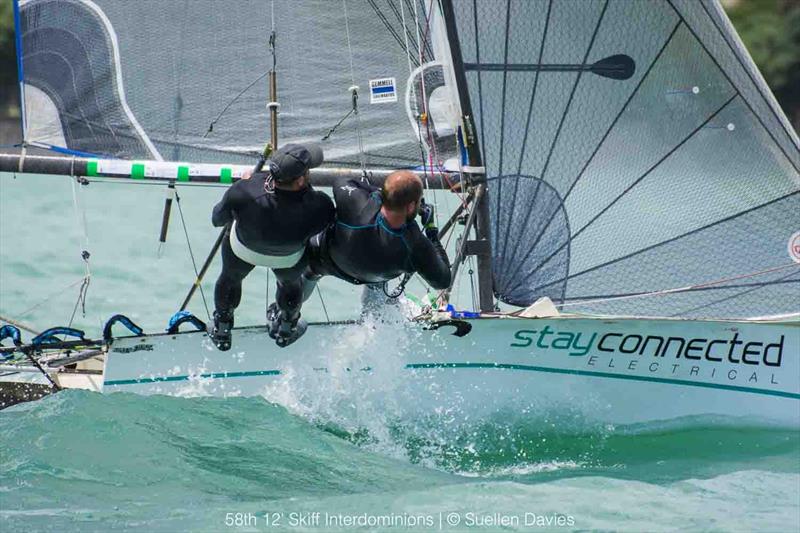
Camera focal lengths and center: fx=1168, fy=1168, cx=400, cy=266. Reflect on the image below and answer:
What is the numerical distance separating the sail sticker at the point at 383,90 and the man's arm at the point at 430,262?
4.43 ft

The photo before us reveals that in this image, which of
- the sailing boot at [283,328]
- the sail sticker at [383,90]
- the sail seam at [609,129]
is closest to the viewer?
the sailing boot at [283,328]

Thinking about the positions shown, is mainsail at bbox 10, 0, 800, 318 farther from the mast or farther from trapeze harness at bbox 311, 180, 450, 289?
trapeze harness at bbox 311, 180, 450, 289

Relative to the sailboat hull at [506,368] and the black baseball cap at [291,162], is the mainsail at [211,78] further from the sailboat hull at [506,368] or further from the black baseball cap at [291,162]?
the black baseball cap at [291,162]

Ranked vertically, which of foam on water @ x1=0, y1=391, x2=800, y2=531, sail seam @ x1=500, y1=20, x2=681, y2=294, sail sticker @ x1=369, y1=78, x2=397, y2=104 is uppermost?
sail sticker @ x1=369, y1=78, x2=397, y2=104

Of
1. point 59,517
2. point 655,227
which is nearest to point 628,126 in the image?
point 655,227

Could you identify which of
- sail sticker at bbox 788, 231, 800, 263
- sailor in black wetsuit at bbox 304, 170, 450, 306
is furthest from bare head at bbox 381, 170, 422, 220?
sail sticker at bbox 788, 231, 800, 263

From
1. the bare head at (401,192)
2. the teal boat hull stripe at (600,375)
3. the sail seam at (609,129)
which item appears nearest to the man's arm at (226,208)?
the bare head at (401,192)

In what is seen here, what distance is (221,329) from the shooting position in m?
5.27

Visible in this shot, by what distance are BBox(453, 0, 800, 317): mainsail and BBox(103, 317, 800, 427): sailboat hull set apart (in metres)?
0.35

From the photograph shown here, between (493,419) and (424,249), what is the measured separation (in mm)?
968

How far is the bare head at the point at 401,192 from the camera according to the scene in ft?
15.1

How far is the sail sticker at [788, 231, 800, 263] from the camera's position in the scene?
17.7 ft

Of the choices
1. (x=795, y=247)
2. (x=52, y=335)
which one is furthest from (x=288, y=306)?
(x=795, y=247)

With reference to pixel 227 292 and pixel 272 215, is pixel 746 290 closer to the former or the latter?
pixel 272 215
